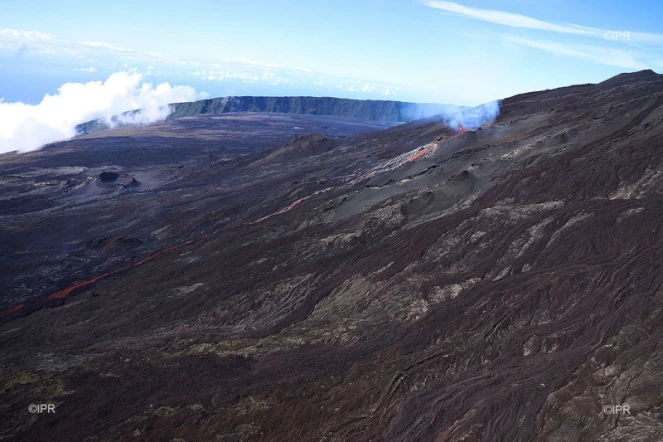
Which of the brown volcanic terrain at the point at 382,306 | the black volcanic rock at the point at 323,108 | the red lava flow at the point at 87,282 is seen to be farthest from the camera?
the black volcanic rock at the point at 323,108

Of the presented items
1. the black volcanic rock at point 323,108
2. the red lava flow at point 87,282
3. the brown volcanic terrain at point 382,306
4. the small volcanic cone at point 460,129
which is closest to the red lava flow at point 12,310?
the red lava flow at point 87,282

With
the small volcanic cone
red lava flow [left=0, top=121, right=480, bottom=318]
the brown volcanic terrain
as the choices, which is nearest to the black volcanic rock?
the small volcanic cone

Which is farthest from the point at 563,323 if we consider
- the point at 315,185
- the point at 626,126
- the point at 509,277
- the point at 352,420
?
the point at 315,185

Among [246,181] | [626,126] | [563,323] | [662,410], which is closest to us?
[662,410]

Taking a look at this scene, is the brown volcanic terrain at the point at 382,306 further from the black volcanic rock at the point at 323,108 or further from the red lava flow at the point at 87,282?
the black volcanic rock at the point at 323,108

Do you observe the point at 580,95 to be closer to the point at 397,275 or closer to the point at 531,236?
the point at 531,236

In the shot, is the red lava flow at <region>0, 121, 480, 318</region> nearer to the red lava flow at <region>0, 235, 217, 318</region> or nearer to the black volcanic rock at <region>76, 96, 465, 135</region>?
the red lava flow at <region>0, 235, 217, 318</region>

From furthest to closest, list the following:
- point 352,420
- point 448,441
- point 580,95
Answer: point 580,95 → point 352,420 → point 448,441

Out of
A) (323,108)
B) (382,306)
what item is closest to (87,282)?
(382,306)

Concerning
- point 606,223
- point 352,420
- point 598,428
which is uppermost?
point 606,223
